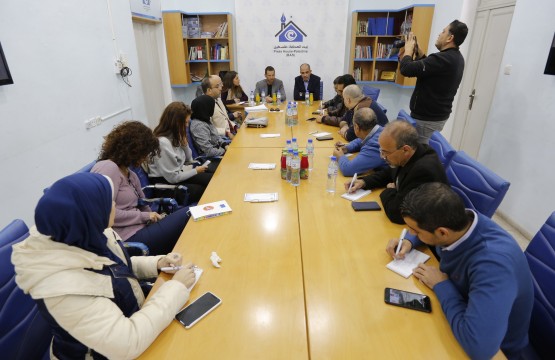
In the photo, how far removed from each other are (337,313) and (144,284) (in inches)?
38.1

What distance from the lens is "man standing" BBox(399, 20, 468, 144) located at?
291 centimetres

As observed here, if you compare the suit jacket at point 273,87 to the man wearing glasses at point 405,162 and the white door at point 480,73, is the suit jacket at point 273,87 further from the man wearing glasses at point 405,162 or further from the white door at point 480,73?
the man wearing glasses at point 405,162

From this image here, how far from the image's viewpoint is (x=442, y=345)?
3.42 feet

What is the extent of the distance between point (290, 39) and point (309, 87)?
1.06 meters

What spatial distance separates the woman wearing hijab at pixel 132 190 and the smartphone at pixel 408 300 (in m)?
1.44

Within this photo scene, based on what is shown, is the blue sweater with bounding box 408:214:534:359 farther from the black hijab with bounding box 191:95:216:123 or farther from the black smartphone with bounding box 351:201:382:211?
the black hijab with bounding box 191:95:216:123

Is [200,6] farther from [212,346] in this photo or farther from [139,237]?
[212,346]

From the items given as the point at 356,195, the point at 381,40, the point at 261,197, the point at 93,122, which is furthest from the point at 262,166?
the point at 381,40

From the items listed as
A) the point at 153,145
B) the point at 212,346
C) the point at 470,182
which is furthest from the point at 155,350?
the point at 470,182

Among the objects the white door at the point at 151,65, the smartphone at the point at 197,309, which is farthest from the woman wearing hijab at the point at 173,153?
the white door at the point at 151,65

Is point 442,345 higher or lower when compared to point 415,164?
lower

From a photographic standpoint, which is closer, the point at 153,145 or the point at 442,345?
the point at 442,345

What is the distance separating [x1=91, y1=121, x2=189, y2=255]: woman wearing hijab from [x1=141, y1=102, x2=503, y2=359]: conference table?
1.24 ft

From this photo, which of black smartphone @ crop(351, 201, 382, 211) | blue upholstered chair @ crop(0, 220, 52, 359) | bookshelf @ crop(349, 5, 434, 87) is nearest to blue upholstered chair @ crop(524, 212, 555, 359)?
black smartphone @ crop(351, 201, 382, 211)
